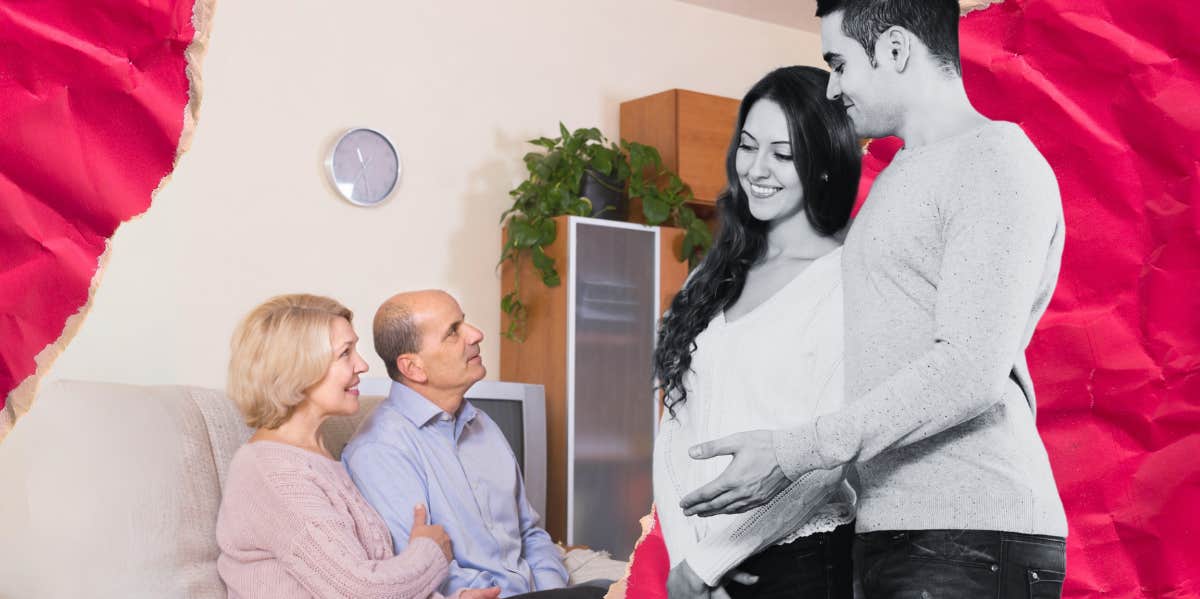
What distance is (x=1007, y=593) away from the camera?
48cm

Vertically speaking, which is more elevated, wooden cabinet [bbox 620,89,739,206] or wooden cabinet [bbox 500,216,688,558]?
wooden cabinet [bbox 620,89,739,206]

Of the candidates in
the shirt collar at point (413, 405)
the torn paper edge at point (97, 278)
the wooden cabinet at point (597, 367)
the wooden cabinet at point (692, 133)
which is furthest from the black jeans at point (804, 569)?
the wooden cabinet at point (692, 133)

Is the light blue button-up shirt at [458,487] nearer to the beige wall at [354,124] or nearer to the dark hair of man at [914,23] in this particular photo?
the beige wall at [354,124]

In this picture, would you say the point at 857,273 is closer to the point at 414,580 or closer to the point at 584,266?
the point at 414,580

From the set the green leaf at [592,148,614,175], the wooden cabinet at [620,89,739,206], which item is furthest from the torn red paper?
the wooden cabinet at [620,89,739,206]

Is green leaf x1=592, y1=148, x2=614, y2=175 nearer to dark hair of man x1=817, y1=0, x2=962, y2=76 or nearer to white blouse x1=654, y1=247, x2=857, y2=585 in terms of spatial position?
white blouse x1=654, y1=247, x2=857, y2=585

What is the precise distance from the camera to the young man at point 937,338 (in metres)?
0.44

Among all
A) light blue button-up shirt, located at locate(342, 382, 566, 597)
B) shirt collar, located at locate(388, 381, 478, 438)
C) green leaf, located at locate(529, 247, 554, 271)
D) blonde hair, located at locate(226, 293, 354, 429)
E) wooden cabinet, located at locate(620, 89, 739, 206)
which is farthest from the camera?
wooden cabinet, located at locate(620, 89, 739, 206)

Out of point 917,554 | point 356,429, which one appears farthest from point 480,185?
point 917,554

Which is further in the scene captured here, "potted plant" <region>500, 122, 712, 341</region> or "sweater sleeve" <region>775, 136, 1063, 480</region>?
"potted plant" <region>500, 122, 712, 341</region>

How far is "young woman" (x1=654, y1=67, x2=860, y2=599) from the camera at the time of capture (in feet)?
2.01

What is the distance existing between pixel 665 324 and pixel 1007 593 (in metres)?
0.27

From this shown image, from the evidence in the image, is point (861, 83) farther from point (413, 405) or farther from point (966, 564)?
point (413, 405)

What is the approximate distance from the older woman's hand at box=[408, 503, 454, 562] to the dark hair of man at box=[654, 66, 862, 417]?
1.12 m
